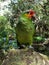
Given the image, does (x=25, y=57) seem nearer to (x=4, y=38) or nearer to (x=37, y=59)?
(x=37, y=59)

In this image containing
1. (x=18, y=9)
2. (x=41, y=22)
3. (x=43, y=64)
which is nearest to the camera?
(x=43, y=64)

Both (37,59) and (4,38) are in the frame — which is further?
(4,38)

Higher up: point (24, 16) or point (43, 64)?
point (24, 16)

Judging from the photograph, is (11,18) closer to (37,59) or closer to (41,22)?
(41,22)

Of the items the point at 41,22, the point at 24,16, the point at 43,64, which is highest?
the point at 24,16

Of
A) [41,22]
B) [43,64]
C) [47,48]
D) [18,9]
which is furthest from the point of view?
[18,9]

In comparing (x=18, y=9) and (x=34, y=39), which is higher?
(x=18, y=9)

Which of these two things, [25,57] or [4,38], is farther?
[4,38]

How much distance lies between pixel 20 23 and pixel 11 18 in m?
0.62

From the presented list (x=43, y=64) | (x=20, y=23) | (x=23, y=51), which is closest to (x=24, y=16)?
(x=20, y=23)

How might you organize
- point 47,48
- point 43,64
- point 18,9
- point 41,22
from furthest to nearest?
point 18,9
point 41,22
point 47,48
point 43,64

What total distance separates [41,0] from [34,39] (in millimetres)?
548

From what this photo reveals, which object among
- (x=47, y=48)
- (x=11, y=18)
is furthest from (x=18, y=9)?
(x=47, y=48)

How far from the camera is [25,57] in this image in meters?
1.96
